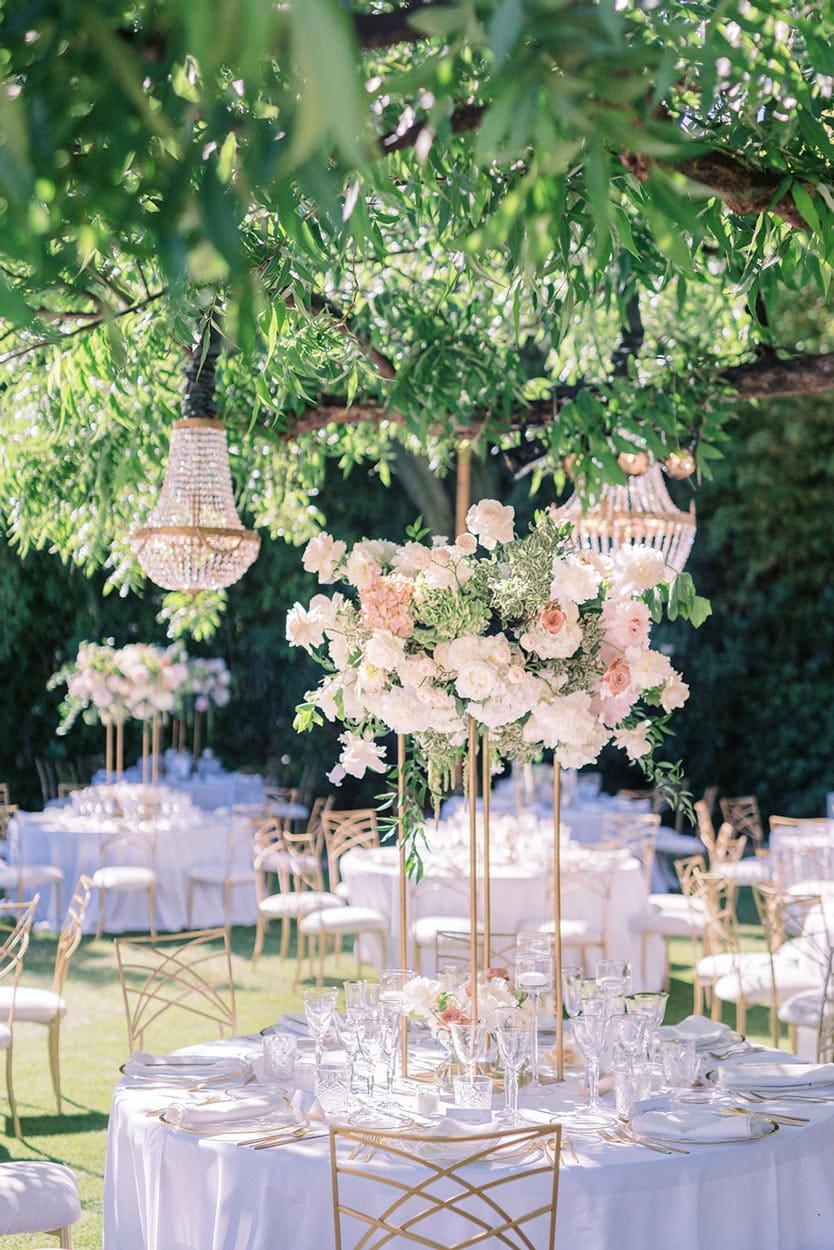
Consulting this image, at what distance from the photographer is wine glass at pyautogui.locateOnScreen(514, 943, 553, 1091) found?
324cm

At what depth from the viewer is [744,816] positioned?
11492 millimetres

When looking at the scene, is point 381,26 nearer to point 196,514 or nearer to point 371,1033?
point 371,1033

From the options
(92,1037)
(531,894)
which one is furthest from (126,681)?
(531,894)

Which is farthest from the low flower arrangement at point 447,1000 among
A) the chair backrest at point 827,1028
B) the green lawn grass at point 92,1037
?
the green lawn grass at point 92,1037

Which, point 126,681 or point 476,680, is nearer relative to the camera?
point 476,680

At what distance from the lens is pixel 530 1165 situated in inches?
104

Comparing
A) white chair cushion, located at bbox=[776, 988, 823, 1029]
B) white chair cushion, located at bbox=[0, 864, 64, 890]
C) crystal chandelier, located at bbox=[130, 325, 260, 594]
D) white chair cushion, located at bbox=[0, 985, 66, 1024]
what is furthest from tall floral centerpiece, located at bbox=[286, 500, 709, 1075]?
white chair cushion, located at bbox=[0, 864, 64, 890]

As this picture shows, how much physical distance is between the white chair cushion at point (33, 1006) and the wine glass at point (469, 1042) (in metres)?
2.85

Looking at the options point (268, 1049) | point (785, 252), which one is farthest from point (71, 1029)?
point (785, 252)

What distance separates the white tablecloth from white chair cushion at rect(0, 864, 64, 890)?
0.22m

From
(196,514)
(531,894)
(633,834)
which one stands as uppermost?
(196,514)

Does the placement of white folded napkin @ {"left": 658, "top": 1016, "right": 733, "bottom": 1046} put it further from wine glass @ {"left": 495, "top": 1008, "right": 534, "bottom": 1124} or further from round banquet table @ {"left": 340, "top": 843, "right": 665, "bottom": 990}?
round banquet table @ {"left": 340, "top": 843, "right": 665, "bottom": 990}

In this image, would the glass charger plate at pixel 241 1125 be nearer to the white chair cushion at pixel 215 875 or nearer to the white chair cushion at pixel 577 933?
the white chair cushion at pixel 577 933

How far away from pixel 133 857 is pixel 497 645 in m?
6.84
